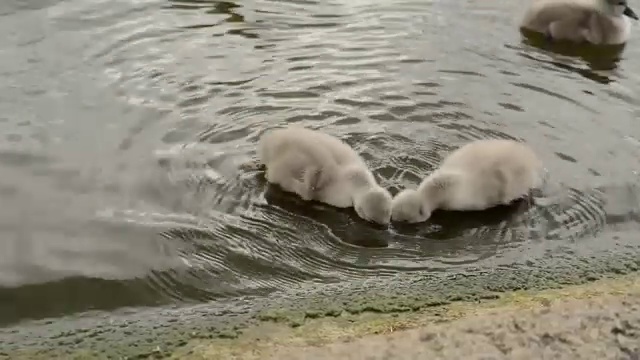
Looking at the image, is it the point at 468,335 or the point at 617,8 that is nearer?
the point at 468,335

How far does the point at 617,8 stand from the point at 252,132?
118 inches

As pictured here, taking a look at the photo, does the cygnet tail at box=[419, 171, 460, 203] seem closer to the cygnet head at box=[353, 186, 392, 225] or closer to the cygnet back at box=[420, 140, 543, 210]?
the cygnet back at box=[420, 140, 543, 210]

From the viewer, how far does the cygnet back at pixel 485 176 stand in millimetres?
4027

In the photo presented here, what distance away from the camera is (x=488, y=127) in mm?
4723

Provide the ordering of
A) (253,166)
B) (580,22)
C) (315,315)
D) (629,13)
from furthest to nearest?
(629,13), (580,22), (253,166), (315,315)

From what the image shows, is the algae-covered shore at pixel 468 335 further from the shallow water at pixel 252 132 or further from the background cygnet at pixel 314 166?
the background cygnet at pixel 314 166

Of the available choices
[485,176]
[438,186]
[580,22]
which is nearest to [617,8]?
[580,22]

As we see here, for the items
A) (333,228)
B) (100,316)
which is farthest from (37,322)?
(333,228)

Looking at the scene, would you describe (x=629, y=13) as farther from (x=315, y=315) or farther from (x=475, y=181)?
(x=315, y=315)

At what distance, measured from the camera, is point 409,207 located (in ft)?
12.9

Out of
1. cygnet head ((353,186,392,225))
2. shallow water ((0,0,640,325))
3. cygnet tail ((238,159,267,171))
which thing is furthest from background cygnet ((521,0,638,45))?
cygnet head ((353,186,392,225))

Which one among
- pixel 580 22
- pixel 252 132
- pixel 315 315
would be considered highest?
pixel 580 22

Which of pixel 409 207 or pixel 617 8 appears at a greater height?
pixel 617 8

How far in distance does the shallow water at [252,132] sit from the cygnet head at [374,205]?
72 millimetres
